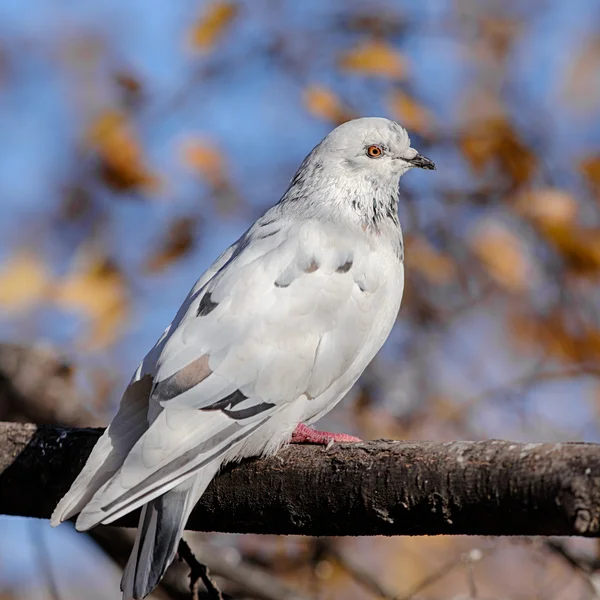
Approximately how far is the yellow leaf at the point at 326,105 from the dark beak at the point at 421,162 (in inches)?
34.0

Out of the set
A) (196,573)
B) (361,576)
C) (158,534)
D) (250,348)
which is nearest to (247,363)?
(250,348)

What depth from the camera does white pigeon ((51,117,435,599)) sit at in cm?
306

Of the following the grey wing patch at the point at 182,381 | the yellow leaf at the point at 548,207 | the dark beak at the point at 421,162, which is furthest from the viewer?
the yellow leaf at the point at 548,207

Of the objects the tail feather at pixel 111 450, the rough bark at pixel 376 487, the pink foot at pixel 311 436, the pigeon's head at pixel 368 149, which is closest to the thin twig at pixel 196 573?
the rough bark at pixel 376 487

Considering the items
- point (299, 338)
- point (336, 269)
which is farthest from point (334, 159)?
point (299, 338)

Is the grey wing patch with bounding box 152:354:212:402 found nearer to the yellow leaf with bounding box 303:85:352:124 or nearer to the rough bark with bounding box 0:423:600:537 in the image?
the rough bark with bounding box 0:423:600:537

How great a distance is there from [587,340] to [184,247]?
2347mm

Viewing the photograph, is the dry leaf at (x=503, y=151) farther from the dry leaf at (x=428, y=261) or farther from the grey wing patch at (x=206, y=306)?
the grey wing patch at (x=206, y=306)

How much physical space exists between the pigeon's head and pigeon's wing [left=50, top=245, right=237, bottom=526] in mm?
1106

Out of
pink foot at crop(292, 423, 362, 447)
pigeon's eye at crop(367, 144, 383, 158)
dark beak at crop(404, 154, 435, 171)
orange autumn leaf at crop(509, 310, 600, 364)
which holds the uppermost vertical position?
pigeon's eye at crop(367, 144, 383, 158)

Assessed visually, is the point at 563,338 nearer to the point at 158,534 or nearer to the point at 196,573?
the point at 196,573

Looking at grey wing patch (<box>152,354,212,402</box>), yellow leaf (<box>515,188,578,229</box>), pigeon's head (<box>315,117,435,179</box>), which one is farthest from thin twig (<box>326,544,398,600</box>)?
yellow leaf (<box>515,188,578,229</box>)

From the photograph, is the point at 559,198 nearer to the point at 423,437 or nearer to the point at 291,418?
the point at 423,437

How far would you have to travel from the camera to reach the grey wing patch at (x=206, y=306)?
3594 millimetres
